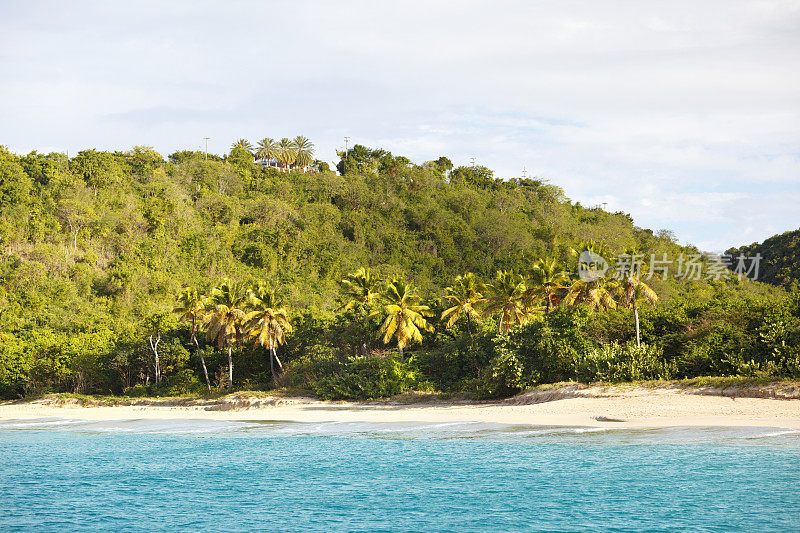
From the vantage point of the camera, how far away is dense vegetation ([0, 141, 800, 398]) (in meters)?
35.3

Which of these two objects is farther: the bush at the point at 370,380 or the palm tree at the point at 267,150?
the palm tree at the point at 267,150

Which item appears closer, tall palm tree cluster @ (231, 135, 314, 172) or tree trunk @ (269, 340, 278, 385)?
tree trunk @ (269, 340, 278, 385)

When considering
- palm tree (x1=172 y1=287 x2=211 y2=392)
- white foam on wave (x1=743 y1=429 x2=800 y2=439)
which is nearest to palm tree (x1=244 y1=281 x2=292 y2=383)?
palm tree (x1=172 y1=287 x2=211 y2=392)

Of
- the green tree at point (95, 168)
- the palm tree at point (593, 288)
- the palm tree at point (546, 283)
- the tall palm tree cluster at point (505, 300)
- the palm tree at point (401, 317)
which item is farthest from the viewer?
the green tree at point (95, 168)

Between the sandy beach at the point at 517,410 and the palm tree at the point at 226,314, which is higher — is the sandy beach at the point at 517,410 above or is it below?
below

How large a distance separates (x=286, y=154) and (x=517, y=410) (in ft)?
279

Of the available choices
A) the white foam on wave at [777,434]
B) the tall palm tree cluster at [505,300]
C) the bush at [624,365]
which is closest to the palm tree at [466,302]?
the tall palm tree cluster at [505,300]

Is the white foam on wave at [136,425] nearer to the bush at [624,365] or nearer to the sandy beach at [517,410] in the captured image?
the sandy beach at [517,410]

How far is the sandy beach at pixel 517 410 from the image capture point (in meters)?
24.9

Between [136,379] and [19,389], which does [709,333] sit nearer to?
[136,379]

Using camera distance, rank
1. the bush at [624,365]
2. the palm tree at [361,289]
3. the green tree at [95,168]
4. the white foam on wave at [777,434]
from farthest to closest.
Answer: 1. the green tree at [95,168]
2. the palm tree at [361,289]
3. the bush at [624,365]
4. the white foam on wave at [777,434]
